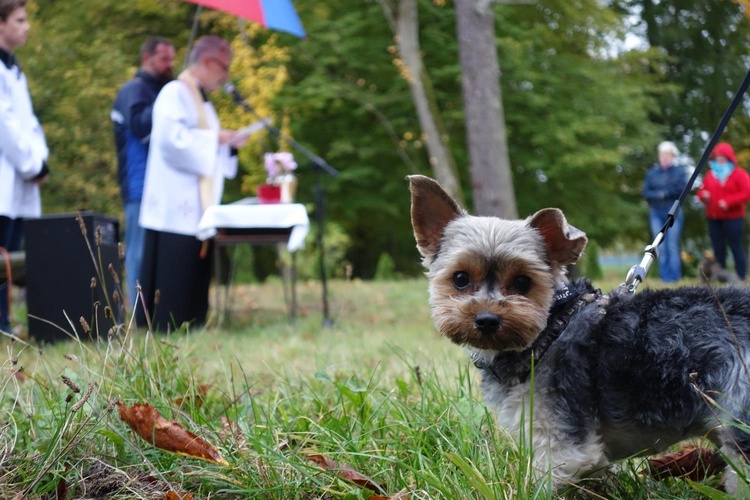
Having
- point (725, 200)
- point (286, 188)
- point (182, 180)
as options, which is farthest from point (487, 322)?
point (725, 200)

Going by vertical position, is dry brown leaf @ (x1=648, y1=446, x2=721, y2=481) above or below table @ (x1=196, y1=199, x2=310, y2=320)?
below

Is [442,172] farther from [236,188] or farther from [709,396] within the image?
[709,396]

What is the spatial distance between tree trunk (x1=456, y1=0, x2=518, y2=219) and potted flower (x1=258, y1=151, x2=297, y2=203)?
3.83 meters

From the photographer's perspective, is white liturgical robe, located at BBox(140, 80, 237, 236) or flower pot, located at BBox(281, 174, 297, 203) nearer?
white liturgical robe, located at BBox(140, 80, 237, 236)

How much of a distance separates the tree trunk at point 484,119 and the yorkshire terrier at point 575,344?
9.35 metres

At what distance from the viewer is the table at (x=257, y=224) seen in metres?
8.00

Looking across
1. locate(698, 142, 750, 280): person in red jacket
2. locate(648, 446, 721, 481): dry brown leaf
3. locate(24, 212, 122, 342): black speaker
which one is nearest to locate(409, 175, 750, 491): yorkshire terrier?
locate(648, 446, 721, 481): dry brown leaf

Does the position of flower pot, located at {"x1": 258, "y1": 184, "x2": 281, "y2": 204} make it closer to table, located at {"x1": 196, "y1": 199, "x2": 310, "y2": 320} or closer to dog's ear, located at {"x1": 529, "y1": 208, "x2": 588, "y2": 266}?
table, located at {"x1": 196, "y1": 199, "x2": 310, "y2": 320}

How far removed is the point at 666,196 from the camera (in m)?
13.9

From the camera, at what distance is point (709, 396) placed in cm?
233

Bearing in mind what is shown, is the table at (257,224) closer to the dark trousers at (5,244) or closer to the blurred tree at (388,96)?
the dark trousers at (5,244)

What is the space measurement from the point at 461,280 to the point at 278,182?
261 inches

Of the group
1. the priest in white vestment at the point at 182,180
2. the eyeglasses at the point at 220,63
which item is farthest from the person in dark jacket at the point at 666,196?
the eyeglasses at the point at 220,63

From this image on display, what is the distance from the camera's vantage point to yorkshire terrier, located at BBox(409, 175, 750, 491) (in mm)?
2371
